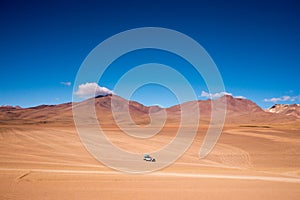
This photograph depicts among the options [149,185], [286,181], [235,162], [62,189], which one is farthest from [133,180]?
[235,162]

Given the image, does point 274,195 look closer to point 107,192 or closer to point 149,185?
point 149,185

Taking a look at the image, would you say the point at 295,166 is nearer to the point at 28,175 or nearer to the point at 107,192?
the point at 107,192

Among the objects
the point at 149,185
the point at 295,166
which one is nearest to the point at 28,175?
the point at 149,185

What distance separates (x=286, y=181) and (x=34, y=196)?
14.3 meters

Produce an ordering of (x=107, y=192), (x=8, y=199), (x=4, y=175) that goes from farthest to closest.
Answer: (x=4, y=175), (x=107, y=192), (x=8, y=199)

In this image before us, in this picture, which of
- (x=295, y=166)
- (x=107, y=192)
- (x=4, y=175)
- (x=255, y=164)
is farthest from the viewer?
(x=255, y=164)

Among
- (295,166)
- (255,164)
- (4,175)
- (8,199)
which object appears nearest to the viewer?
(8,199)

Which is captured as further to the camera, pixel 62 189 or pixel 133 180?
pixel 133 180

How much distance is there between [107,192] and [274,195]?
8.21 m

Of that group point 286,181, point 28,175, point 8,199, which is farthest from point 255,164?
point 8,199

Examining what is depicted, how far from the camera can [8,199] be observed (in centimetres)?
1181

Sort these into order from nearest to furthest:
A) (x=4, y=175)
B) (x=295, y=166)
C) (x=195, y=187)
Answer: (x=195, y=187), (x=4, y=175), (x=295, y=166)

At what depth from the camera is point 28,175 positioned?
1656 cm

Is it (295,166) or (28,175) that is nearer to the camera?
(28,175)
